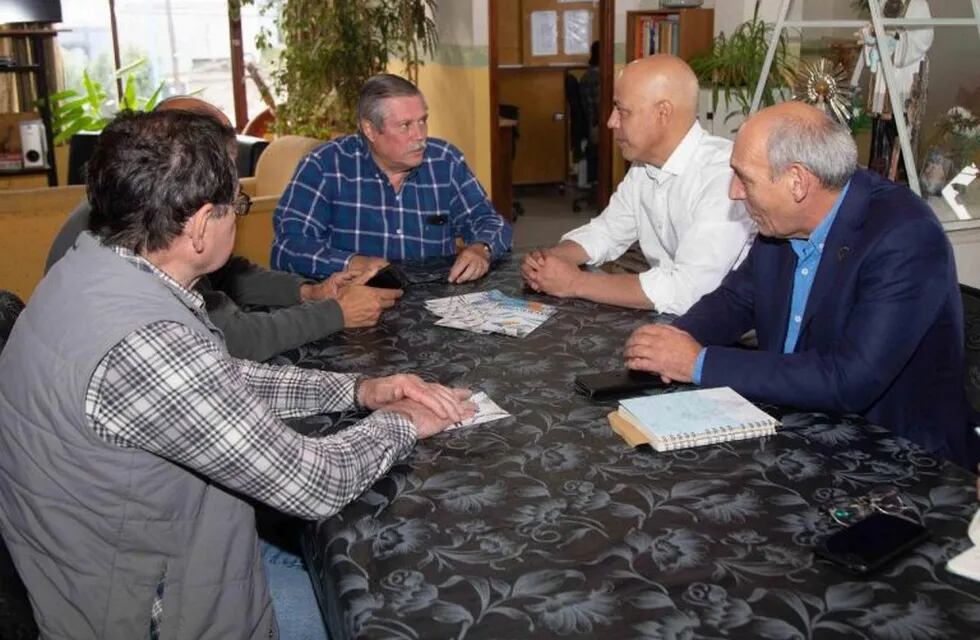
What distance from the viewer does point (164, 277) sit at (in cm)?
135

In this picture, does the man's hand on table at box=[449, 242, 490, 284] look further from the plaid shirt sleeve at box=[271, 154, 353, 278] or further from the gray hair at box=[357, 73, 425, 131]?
the gray hair at box=[357, 73, 425, 131]

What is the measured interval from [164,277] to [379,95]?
69.1 inches

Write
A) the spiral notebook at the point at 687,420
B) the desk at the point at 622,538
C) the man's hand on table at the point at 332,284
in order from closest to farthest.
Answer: the desk at the point at 622,538 < the spiral notebook at the point at 687,420 < the man's hand on table at the point at 332,284

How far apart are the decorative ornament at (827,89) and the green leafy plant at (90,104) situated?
466 centimetres

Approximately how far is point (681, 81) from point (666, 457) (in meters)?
1.44

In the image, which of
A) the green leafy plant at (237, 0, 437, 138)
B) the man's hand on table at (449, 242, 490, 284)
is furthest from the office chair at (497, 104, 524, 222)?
the man's hand on table at (449, 242, 490, 284)

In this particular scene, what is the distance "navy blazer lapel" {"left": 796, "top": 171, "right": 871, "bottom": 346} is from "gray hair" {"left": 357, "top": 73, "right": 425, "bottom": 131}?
5.03 feet

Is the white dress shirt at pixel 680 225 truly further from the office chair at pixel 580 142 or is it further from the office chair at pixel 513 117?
the office chair at pixel 580 142

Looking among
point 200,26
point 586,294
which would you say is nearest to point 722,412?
point 586,294

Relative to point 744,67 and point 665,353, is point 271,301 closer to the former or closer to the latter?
point 665,353

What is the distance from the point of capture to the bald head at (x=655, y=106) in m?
2.61

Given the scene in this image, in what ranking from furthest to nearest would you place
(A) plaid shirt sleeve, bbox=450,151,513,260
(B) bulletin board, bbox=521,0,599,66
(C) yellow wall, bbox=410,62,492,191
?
(B) bulletin board, bbox=521,0,599,66 < (C) yellow wall, bbox=410,62,492,191 < (A) plaid shirt sleeve, bbox=450,151,513,260

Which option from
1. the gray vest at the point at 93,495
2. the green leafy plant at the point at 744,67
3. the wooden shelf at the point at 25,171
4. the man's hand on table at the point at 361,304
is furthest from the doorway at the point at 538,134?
the gray vest at the point at 93,495

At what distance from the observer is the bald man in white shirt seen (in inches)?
93.1
